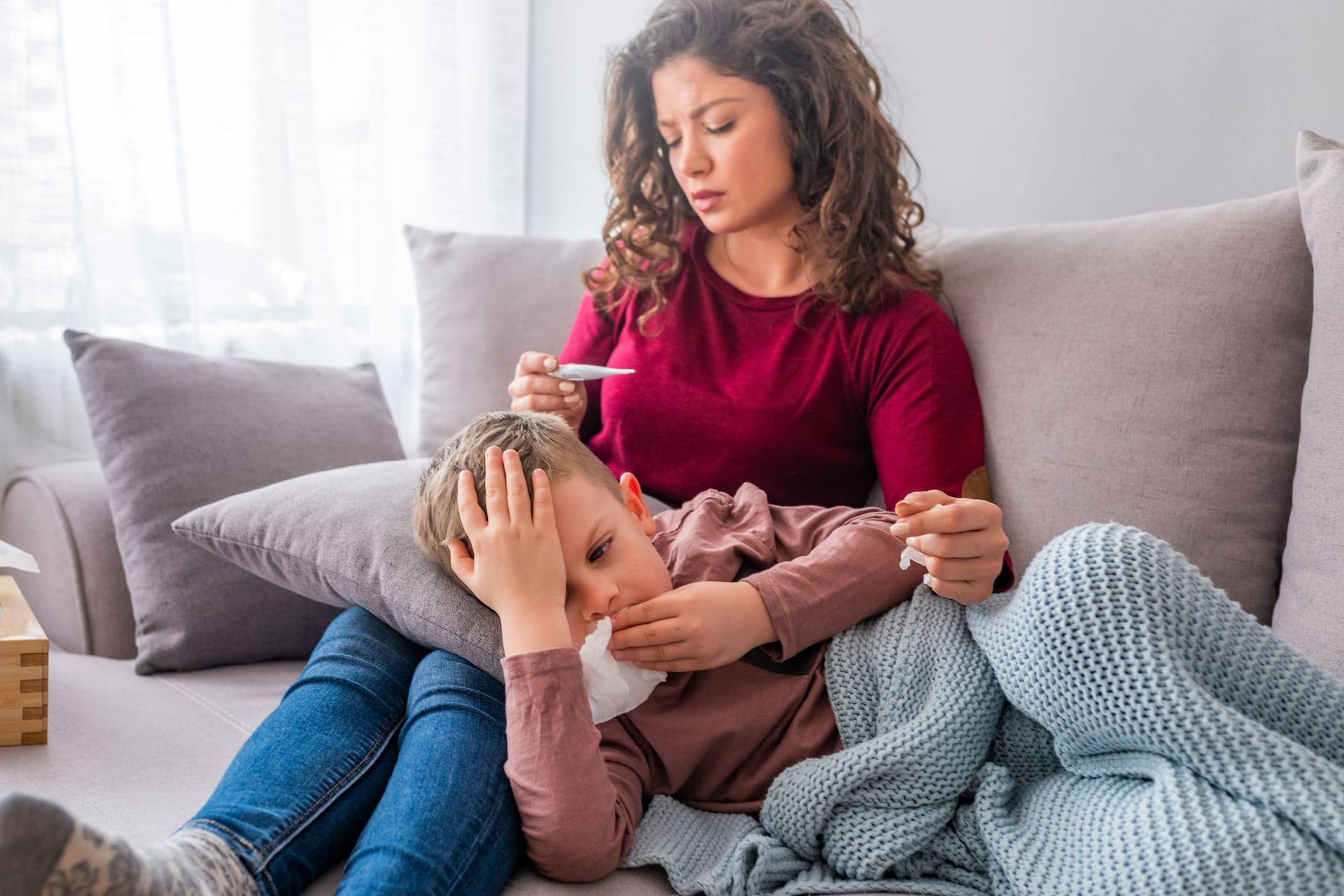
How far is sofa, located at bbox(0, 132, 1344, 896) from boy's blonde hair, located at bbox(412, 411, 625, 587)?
13.3 inches

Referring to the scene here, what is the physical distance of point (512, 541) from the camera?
998mm

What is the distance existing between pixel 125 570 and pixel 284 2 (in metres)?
1.09

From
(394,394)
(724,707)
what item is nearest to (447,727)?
(724,707)

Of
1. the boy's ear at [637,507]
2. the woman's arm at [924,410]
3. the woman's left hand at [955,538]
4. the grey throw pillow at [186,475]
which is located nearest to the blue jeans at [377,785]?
the boy's ear at [637,507]

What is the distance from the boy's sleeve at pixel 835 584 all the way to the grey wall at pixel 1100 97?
80 centimetres

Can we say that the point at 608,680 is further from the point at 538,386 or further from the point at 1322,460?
the point at 1322,460

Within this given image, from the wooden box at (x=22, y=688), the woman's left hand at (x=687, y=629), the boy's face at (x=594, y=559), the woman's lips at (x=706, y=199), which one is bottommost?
the wooden box at (x=22, y=688)

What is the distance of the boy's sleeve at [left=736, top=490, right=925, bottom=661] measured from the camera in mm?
1077

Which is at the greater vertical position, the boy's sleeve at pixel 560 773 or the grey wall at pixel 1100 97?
the grey wall at pixel 1100 97

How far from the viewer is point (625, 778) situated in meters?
1.02

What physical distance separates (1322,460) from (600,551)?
772 mm

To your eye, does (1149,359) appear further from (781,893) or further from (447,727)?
(447,727)

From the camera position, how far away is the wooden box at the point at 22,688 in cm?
113

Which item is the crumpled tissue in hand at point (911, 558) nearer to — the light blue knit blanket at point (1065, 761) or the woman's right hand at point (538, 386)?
the light blue knit blanket at point (1065, 761)
